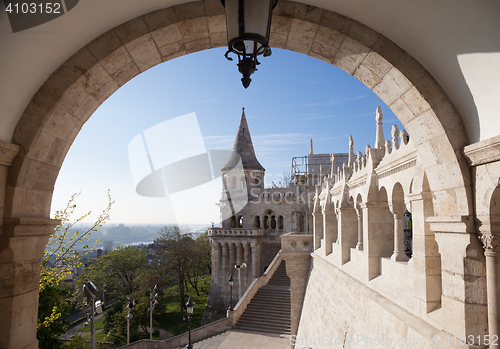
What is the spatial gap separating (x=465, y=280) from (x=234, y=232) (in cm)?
2914

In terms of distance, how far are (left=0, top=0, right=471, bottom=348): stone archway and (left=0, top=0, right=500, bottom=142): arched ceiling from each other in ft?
0.22

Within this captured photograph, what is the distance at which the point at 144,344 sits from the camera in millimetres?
17234

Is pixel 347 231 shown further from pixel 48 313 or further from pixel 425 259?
pixel 48 313

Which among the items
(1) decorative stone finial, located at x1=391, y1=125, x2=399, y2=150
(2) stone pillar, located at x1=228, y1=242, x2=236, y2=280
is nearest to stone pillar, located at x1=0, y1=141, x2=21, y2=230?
(1) decorative stone finial, located at x1=391, y1=125, x2=399, y2=150

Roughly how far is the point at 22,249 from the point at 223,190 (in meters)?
31.4

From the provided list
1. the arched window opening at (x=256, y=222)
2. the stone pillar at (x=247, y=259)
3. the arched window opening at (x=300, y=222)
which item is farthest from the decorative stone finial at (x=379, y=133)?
the arched window opening at (x=256, y=222)

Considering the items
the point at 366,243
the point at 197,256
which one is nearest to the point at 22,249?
the point at 366,243

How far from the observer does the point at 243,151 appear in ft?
113

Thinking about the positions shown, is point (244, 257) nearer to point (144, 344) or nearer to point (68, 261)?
point (144, 344)

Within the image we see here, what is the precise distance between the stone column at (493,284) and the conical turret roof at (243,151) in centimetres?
3122

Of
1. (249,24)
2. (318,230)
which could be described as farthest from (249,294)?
(249,24)

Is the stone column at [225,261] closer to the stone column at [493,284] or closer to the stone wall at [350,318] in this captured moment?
the stone wall at [350,318]

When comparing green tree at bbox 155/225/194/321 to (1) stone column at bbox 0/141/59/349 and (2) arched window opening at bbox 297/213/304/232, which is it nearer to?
(2) arched window opening at bbox 297/213/304/232

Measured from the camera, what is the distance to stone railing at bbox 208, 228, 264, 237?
30938 mm
